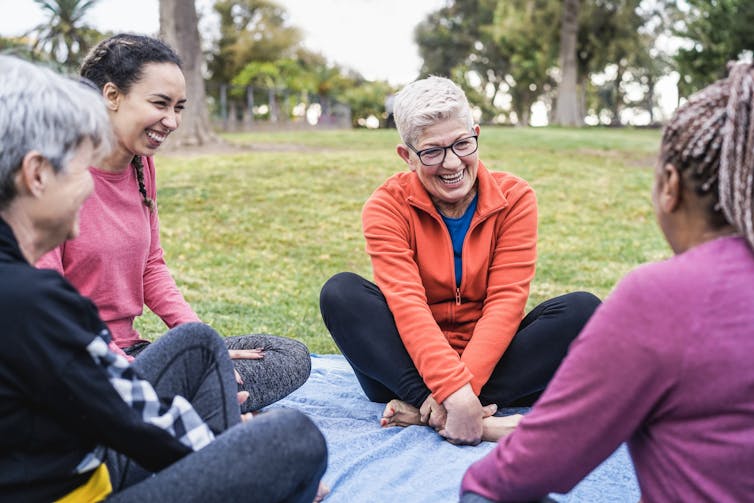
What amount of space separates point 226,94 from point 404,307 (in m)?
30.4

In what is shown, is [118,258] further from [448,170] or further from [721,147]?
[721,147]

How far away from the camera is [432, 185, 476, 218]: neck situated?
3.56m

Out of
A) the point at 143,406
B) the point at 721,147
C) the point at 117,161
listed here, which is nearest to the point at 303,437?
the point at 143,406

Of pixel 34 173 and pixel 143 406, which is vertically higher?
pixel 34 173

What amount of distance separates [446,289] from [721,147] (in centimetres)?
205

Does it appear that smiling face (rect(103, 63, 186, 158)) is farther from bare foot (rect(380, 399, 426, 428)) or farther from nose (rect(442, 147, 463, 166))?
bare foot (rect(380, 399, 426, 428))

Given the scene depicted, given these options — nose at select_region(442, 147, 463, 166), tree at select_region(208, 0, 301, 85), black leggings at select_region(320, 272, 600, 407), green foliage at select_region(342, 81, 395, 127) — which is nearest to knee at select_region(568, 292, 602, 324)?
black leggings at select_region(320, 272, 600, 407)

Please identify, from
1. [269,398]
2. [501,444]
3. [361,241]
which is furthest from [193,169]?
[501,444]

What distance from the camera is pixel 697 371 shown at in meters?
1.51

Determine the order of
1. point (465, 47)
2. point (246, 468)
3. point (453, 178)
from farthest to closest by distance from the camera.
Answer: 1. point (465, 47)
2. point (453, 178)
3. point (246, 468)

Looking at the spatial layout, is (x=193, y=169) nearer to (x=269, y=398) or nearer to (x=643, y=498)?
(x=269, y=398)

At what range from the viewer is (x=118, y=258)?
10.4 ft

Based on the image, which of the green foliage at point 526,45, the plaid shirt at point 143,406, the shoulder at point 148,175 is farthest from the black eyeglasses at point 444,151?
the green foliage at point 526,45

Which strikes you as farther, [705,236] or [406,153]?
[406,153]
